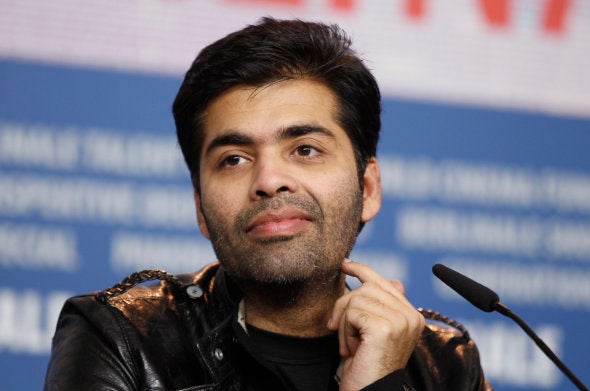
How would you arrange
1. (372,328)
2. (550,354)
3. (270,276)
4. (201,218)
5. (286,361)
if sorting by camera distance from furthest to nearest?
1. (201,218)
2. (286,361)
3. (270,276)
4. (372,328)
5. (550,354)

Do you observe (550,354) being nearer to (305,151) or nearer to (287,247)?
(287,247)

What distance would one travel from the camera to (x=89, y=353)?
77.5 inches

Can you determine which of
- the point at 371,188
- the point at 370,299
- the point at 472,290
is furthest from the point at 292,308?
the point at 472,290

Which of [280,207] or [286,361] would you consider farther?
[286,361]

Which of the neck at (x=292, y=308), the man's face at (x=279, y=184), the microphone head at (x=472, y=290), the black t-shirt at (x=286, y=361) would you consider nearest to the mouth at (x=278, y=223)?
the man's face at (x=279, y=184)

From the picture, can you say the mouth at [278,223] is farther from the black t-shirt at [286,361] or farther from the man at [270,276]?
the black t-shirt at [286,361]

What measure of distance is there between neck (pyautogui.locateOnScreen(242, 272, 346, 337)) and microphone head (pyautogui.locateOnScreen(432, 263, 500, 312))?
43cm

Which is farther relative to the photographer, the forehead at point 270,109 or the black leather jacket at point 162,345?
the forehead at point 270,109

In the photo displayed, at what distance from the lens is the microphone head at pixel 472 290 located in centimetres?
167

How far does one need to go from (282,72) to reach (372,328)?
71cm

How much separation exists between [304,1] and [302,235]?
1.42 metres

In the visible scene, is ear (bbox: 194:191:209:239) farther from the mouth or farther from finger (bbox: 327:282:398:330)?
finger (bbox: 327:282:398:330)

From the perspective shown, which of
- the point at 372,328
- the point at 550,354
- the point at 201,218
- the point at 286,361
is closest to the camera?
the point at 550,354

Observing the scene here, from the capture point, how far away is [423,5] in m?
3.29
